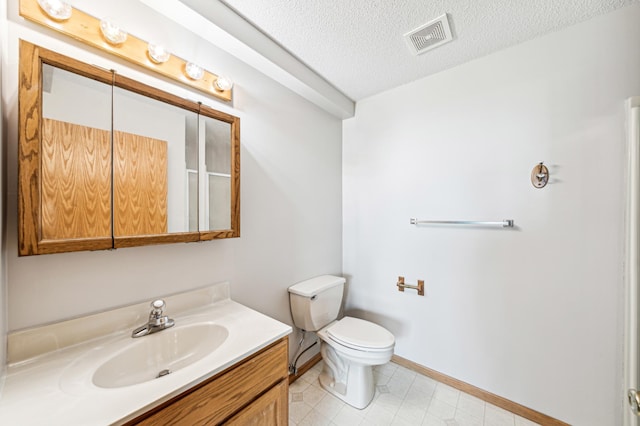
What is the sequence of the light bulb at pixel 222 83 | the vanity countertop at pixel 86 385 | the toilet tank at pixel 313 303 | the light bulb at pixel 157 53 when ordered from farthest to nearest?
1. the toilet tank at pixel 313 303
2. the light bulb at pixel 222 83
3. the light bulb at pixel 157 53
4. the vanity countertop at pixel 86 385

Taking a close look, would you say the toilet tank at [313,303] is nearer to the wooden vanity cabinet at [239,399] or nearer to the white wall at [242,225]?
the white wall at [242,225]

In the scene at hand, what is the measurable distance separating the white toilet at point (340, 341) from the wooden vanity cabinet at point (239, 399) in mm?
608

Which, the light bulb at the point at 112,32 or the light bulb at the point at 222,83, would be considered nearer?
the light bulb at the point at 112,32

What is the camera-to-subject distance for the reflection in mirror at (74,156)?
822 mm

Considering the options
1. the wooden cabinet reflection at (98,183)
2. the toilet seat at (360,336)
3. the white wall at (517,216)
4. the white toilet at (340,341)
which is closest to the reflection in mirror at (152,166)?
the wooden cabinet reflection at (98,183)

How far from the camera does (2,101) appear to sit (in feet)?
2.54

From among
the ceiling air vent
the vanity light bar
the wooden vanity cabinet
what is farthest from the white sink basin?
the ceiling air vent

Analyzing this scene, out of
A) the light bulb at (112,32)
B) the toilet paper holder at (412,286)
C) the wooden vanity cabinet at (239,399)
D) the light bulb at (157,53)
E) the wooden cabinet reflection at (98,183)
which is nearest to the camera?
the wooden vanity cabinet at (239,399)

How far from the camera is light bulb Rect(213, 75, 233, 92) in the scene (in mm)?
1317

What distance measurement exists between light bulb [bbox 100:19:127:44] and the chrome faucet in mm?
1084

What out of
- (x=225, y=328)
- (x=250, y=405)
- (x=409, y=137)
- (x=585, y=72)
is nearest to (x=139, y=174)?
(x=225, y=328)

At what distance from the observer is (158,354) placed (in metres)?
1.01

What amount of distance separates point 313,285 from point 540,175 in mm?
1609

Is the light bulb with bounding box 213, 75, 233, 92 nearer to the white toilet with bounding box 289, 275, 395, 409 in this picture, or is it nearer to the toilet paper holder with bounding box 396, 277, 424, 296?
the white toilet with bounding box 289, 275, 395, 409
